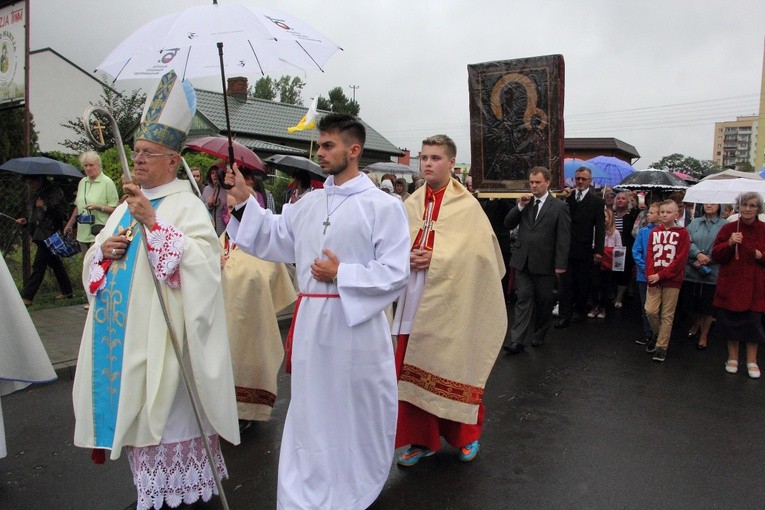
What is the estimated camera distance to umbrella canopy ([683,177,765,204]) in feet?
23.1

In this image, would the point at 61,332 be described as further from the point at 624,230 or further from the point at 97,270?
the point at 624,230

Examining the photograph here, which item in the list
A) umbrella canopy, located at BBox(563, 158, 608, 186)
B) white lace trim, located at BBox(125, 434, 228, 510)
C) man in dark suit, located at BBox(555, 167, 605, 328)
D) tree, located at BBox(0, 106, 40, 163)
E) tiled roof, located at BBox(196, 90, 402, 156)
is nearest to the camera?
white lace trim, located at BBox(125, 434, 228, 510)

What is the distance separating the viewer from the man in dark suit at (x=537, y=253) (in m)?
7.39

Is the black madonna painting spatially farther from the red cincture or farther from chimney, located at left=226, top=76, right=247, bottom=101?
chimney, located at left=226, top=76, right=247, bottom=101

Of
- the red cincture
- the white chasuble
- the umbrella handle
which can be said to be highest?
the umbrella handle

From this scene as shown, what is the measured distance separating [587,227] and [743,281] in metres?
2.47

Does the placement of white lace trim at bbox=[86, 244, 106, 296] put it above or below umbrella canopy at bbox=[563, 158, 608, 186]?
below

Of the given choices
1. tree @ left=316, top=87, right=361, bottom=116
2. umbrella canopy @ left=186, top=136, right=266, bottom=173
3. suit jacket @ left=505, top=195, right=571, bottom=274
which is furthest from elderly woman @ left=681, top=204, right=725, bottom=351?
tree @ left=316, top=87, right=361, bottom=116

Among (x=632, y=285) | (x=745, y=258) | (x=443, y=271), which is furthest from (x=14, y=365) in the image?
(x=632, y=285)

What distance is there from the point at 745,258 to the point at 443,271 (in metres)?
4.01

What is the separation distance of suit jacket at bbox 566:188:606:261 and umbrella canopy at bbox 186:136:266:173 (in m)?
4.52

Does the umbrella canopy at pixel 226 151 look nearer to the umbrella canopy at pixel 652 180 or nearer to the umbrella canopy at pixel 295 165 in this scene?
the umbrella canopy at pixel 295 165

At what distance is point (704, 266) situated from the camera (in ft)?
26.3

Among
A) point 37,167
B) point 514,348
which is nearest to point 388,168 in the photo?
point 37,167
